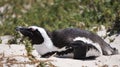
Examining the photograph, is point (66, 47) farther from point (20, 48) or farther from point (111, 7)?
point (111, 7)

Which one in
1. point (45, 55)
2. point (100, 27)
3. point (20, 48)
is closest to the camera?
point (45, 55)

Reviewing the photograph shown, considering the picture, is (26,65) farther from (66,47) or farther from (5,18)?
(5,18)

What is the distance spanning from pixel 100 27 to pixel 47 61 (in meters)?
3.09

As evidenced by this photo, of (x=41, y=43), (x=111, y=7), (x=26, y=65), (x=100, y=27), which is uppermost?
(x=111, y=7)

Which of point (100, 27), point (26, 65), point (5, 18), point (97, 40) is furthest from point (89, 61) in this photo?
point (5, 18)

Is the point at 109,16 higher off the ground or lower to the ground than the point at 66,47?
higher

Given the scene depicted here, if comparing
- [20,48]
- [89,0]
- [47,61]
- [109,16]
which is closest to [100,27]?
[109,16]

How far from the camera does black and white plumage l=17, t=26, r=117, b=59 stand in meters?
6.78

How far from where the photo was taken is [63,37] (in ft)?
22.2

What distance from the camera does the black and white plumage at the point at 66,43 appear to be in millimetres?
6777

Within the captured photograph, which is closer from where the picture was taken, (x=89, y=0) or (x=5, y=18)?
(x=89, y=0)

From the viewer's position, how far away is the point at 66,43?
22.1 ft

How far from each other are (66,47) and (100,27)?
2718 mm

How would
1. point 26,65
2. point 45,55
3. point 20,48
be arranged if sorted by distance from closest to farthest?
point 26,65
point 45,55
point 20,48
